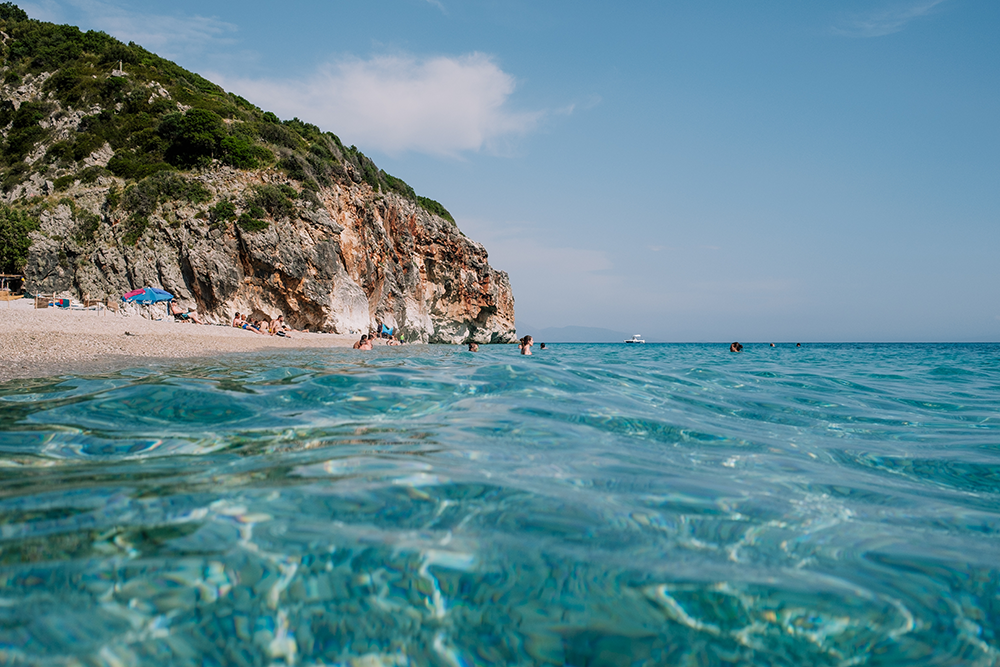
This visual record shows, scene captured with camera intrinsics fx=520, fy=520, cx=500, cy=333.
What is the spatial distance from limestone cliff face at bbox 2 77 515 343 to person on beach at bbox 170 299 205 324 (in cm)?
82

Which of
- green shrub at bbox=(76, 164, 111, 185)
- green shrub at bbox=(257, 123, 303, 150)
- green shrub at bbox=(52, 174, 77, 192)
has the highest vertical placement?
green shrub at bbox=(257, 123, 303, 150)

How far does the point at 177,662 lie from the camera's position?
1417mm

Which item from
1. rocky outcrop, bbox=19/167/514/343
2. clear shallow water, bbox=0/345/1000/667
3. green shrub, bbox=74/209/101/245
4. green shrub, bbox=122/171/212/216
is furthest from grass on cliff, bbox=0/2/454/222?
clear shallow water, bbox=0/345/1000/667

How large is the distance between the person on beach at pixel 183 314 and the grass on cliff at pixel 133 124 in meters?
10.2

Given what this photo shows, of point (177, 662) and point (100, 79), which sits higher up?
point (100, 79)

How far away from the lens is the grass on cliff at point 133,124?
113 feet

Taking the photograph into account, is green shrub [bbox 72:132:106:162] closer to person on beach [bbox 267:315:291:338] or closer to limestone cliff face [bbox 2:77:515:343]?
limestone cliff face [bbox 2:77:515:343]

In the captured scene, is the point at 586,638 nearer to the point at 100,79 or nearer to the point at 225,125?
the point at 225,125

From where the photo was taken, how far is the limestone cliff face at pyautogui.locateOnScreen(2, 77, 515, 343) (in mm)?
29078

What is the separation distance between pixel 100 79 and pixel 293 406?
155ft

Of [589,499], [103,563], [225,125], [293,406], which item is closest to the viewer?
[103,563]

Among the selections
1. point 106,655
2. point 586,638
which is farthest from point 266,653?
point 586,638

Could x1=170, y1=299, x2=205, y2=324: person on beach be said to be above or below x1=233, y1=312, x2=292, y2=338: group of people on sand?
above

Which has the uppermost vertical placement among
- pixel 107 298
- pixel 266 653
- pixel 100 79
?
pixel 100 79
